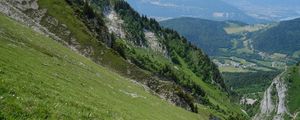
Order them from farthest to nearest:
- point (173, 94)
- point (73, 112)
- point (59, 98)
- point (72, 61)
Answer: point (173, 94) → point (72, 61) → point (59, 98) → point (73, 112)

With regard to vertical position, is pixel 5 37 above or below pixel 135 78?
above

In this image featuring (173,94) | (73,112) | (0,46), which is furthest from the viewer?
(173,94)

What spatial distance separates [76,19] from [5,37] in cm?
5306

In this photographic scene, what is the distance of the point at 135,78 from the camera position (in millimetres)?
96750

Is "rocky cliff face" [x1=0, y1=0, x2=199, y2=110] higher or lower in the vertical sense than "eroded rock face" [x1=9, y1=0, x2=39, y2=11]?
lower

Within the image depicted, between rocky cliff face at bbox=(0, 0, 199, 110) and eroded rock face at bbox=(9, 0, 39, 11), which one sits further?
eroded rock face at bbox=(9, 0, 39, 11)

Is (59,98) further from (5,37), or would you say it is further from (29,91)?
(5,37)

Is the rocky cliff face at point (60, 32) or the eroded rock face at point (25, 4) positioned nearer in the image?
the rocky cliff face at point (60, 32)

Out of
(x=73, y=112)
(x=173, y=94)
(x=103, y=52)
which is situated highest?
(x=73, y=112)

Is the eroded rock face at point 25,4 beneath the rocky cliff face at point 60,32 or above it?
above

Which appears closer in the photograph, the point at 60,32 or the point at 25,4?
the point at 60,32

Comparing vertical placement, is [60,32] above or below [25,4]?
below

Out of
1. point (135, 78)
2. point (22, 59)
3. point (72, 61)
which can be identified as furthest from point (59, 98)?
point (135, 78)

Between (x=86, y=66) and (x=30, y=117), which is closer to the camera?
(x=30, y=117)
